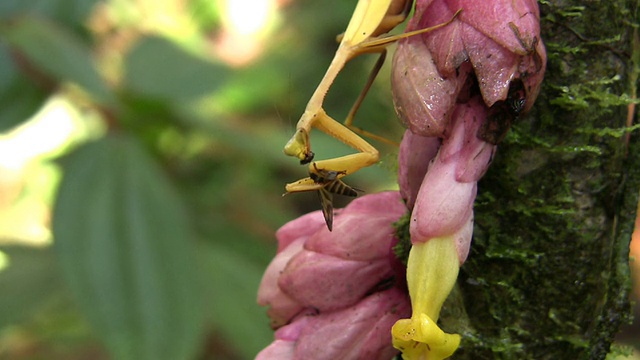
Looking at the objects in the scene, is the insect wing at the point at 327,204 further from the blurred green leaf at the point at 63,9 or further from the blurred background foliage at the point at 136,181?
the blurred green leaf at the point at 63,9

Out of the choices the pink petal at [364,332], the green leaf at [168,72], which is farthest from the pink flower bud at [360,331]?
the green leaf at [168,72]

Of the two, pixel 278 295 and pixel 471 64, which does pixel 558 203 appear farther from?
pixel 278 295

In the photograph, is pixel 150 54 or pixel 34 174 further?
pixel 34 174

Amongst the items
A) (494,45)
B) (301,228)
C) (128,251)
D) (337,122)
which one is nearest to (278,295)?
(301,228)

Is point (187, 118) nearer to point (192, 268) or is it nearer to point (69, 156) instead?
point (69, 156)

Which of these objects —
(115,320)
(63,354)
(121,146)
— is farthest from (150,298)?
(63,354)

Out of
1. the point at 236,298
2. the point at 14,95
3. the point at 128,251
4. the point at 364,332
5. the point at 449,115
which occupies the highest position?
the point at 14,95
